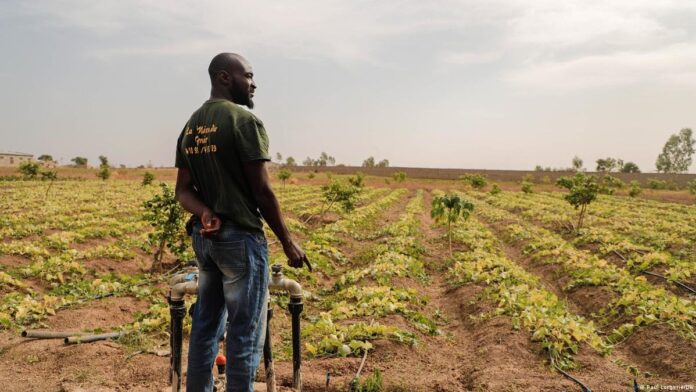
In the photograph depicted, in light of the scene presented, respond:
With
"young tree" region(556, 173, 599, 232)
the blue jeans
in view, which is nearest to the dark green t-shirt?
the blue jeans

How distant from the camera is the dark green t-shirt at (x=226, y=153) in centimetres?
276

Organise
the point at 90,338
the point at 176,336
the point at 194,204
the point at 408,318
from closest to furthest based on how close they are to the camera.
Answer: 1. the point at 194,204
2. the point at 176,336
3. the point at 90,338
4. the point at 408,318

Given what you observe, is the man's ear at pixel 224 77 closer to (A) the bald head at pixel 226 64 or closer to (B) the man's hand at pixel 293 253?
(A) the bald head at pixel 226 64

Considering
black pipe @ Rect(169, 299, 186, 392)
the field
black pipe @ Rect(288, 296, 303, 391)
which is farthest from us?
the field

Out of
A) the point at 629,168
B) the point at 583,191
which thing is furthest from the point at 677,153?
the point at 583,191

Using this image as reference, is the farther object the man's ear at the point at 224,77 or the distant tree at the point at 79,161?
the distant tree at the point at 79,161

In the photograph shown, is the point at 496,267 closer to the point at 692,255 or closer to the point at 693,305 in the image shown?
the point at 693,305

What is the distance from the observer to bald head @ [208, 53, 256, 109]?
3080 millimetres

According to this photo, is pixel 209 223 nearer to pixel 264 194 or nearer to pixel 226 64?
pixel 264 194

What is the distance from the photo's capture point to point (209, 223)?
9.29 ft

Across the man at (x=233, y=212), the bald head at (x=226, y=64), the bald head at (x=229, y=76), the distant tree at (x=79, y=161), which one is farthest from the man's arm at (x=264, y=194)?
the distant tree at (x=79, y=161)

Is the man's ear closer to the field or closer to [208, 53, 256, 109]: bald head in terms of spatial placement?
[208, 53, 256, 109]: bald head

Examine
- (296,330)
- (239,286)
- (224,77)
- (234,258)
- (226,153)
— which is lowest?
(296,330)

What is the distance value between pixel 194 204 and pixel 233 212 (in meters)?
0.36
